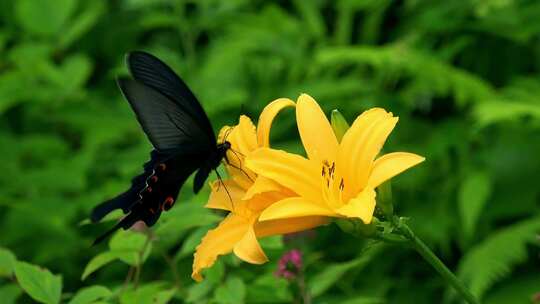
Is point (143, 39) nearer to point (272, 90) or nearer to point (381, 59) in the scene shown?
point (272, 90)

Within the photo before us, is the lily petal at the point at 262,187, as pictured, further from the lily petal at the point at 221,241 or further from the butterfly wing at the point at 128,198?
the butterfly wing at the point at 128,198

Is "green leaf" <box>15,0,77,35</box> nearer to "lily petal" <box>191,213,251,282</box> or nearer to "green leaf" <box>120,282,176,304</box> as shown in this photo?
"green leaf" <box>120,282,176,304</box>

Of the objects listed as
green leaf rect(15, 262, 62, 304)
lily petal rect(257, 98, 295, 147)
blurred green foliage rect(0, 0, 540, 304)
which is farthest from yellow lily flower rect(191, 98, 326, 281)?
blurred green foliage rect(0, 0, 540, 304)

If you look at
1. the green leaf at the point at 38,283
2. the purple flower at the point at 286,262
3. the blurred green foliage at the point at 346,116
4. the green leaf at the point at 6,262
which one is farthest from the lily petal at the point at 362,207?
the blurred green foliage at the point at 346,116

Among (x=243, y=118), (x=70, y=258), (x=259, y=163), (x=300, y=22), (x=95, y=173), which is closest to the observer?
(x=259, y=163)

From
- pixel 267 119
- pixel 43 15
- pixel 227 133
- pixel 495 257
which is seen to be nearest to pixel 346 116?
pixel 495 257

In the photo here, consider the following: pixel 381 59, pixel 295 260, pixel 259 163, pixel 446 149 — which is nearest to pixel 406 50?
pixel 381 59
